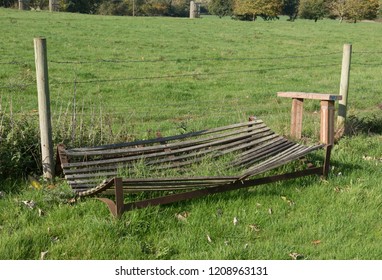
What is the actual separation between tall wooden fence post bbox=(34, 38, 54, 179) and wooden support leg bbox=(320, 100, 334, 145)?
3.23 metres

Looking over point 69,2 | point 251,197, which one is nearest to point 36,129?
point 251,197

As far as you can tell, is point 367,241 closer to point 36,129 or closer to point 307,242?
point 307,242

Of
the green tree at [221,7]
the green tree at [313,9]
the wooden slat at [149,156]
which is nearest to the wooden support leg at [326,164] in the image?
the wooden slat at [149,156]

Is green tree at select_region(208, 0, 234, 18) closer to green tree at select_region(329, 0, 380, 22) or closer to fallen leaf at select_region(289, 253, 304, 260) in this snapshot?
green tree at select_region(329, 0, 380, 22)

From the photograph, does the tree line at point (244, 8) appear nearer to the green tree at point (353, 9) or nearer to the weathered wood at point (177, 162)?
the green tree at point (353, 9)

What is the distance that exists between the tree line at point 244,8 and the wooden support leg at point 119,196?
52692mm

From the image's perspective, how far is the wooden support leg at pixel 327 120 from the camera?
6.11 m

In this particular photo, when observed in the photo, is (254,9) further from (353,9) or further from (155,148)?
(155,148)

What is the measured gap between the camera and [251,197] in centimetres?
481

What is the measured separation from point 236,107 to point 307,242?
6.07 m

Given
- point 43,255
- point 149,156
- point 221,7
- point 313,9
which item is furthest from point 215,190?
point 221,7

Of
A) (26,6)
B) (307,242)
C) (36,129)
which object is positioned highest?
(26,6)

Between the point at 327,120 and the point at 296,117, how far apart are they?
496 mm

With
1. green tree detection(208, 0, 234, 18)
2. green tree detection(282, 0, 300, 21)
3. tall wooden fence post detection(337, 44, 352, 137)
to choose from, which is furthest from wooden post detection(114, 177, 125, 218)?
green tree detection(282, 0, 300, 21)
